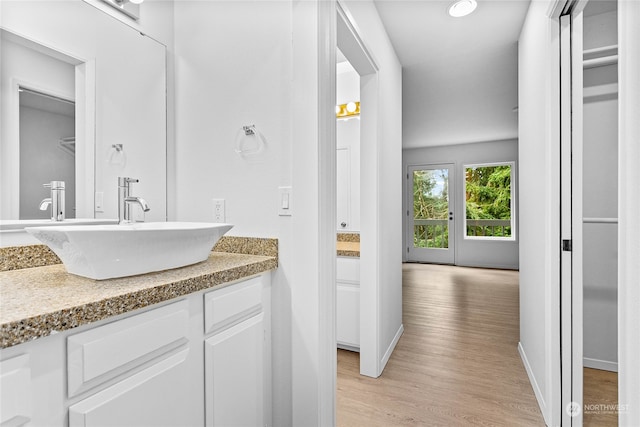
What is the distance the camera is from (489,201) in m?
6.31

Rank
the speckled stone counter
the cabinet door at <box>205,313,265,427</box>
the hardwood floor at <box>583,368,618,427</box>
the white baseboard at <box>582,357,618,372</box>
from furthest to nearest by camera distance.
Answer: the speckled stone counter → the white baseboard at <box>582,357,618,372</box> → the hardwood floor at <box>583,368,618,427</box> → the cabinet door at <box>205,313,265,427</box>

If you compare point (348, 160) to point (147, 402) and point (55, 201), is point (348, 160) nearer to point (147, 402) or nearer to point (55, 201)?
point (55, 201)

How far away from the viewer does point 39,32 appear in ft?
3.97

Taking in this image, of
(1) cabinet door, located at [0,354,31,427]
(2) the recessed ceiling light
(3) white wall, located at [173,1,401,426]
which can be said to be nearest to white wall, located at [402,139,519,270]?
(2) the recessed ceiling light

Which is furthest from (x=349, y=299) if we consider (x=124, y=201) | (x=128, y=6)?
(x=128, y=6)

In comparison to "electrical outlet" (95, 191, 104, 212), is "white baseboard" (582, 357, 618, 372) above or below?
below

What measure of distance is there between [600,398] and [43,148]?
302 cm

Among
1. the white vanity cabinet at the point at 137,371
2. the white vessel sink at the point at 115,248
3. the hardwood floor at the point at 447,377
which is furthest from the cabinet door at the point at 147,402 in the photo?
the hardwood floor at the point at 447,377

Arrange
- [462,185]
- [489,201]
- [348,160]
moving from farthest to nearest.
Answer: [462,185] → [489,201] → [348,160]

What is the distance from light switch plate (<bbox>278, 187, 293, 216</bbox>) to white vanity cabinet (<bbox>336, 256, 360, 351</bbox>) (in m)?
1.17

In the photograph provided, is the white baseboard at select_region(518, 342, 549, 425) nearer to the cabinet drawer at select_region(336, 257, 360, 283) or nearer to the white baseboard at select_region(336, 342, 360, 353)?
the white baseboard at select_region(336, 342, 360, 353)

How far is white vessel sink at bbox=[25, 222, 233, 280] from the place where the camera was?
0.86m

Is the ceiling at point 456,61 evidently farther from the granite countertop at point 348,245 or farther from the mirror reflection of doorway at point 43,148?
the mirror reflection of doorway at point 43,148

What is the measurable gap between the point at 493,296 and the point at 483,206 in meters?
2.62
